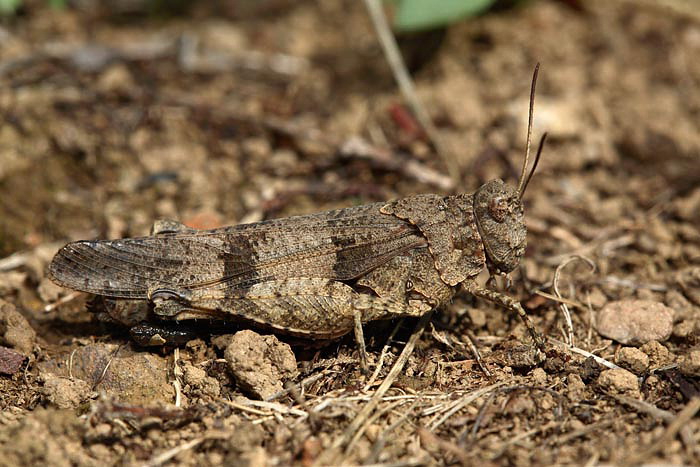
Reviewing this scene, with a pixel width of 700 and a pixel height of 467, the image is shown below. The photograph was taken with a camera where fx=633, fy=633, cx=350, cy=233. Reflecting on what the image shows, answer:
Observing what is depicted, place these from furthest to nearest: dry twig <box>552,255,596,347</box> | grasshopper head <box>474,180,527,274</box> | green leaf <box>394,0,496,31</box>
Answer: green leaf <box>394,0,496,31</box>, dry twig <box>552,255,596,347</box>, grasshopper head <box>474,180,527,274</box>

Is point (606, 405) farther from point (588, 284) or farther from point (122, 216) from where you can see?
point (122, 216)

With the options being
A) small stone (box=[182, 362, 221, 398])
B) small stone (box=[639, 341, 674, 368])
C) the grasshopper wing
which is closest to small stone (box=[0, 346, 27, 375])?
the grasshopper wing

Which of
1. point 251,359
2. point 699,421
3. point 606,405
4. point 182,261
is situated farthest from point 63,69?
point 699,421

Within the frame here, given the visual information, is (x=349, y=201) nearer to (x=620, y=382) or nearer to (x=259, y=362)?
(x=259, y=362)

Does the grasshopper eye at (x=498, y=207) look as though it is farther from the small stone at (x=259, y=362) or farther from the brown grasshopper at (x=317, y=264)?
the small stone at (x=259, y=362)

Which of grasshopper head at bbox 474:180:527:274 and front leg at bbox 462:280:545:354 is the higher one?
grasshopper head at bbox 474:180:527:274

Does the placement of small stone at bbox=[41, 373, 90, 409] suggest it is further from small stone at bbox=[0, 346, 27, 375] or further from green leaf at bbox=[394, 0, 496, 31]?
green leaf at bbox=[394, 0, 496, 31]

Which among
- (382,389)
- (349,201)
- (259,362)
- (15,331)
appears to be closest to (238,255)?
(259,362)
